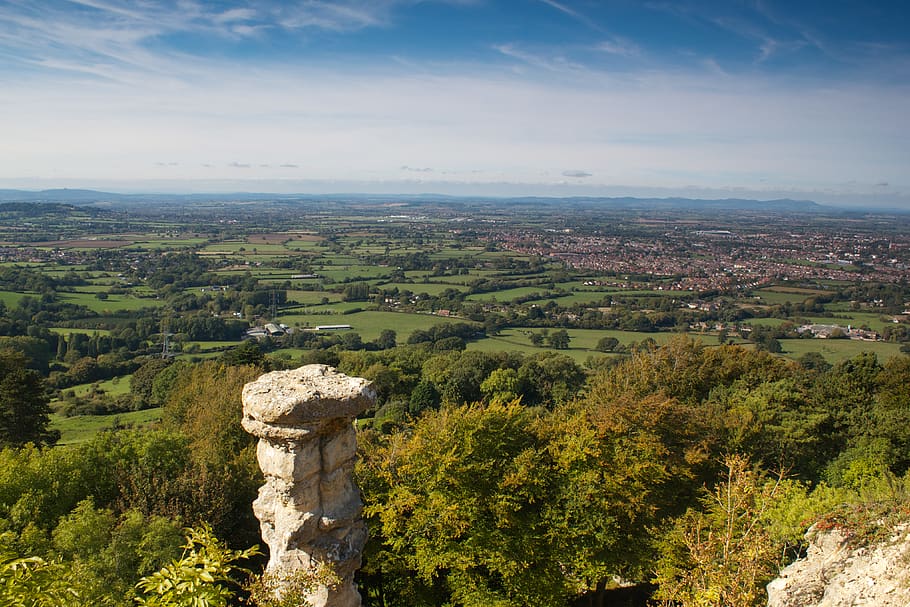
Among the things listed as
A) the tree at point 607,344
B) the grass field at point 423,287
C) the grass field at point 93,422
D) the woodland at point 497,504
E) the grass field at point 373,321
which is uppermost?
the woodland at point 497,504

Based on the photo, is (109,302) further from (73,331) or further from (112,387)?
(112,387)

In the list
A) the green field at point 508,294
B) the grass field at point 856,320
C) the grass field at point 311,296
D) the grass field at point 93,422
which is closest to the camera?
the grass field at point 93,422

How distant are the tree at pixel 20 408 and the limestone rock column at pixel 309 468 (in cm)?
2043

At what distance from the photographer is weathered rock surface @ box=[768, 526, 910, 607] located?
21.8ft

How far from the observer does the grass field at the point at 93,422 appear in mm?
30000

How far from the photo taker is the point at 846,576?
7188 mm

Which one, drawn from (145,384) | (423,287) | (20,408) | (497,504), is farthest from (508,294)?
(497,504)

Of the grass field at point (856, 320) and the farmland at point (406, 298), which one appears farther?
the grass field at point (856, 320)

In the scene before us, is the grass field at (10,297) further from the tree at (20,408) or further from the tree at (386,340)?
the tree at (20,408)

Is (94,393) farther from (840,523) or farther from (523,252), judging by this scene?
(523,252)

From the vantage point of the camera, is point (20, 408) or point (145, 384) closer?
point (20, 408)

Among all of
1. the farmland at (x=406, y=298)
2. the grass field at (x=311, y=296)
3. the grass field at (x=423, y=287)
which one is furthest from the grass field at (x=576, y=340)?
the grass field at (x=311, y=296)

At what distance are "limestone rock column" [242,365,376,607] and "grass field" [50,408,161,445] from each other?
2623 cm

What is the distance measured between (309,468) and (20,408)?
21758 mm
